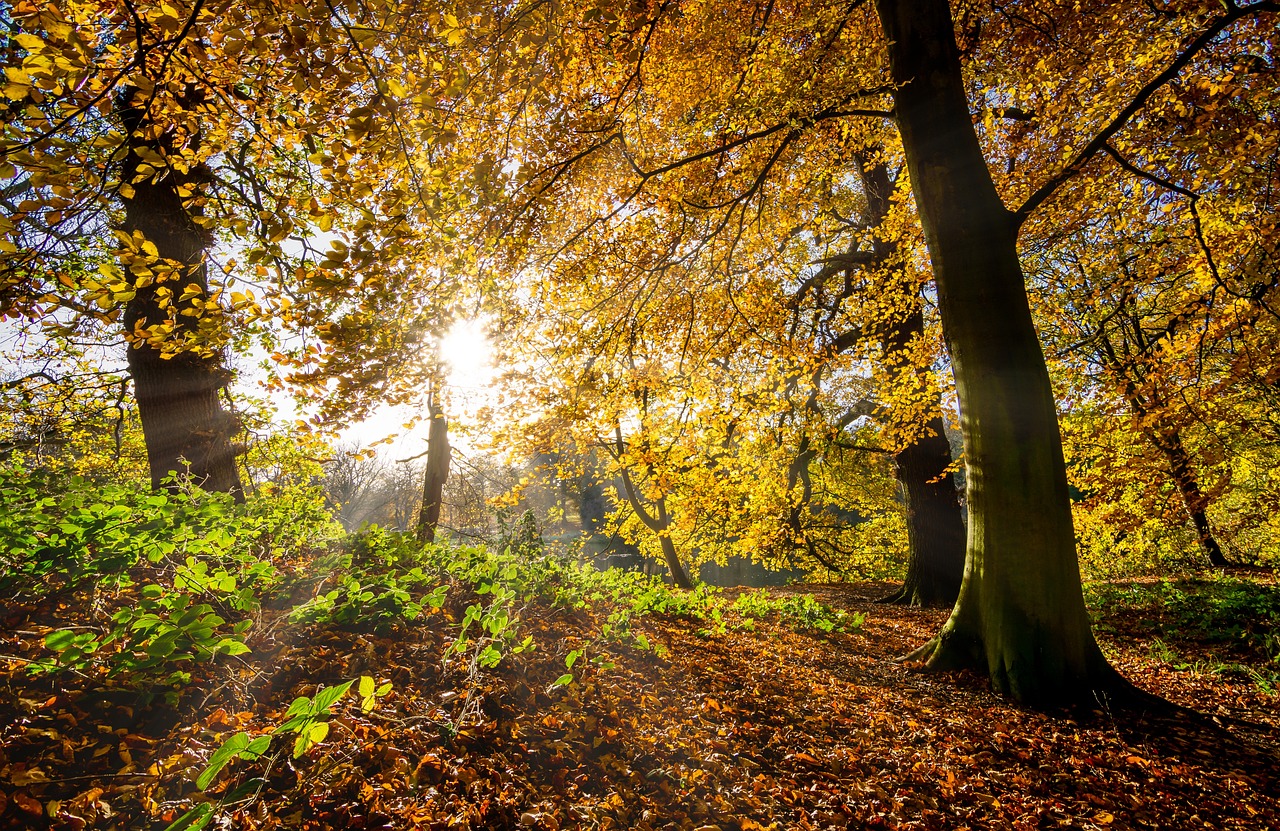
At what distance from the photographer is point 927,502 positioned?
8.51 m

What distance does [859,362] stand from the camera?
364 inches

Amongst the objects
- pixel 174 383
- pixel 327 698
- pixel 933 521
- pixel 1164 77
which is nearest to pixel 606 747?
pixel 327 698

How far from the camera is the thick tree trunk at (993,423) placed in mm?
3764

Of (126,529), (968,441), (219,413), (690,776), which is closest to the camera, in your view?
(690,776)

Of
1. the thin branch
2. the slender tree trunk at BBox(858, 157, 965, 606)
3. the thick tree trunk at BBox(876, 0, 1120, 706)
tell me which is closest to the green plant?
the thick tree trunk at BBox(876, 0, 1120, 706)

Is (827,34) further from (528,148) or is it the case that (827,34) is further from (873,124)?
(528,148)

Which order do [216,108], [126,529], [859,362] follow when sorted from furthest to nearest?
1. [859,362]
2. [216,108]
3. [126,529]

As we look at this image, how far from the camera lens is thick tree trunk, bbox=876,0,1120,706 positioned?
3764 mm

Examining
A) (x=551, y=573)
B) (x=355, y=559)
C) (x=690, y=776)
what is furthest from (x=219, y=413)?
(x=690, y=776)

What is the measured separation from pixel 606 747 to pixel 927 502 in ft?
25.4

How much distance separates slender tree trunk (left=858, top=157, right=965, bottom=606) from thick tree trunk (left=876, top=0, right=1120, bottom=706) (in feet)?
13.2

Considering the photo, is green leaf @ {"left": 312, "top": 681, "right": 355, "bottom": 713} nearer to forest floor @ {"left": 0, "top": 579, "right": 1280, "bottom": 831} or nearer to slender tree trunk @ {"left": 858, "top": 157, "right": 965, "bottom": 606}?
forest floor @ {"left": 0, "top": 579, "right": 1280, "bottom": 831}

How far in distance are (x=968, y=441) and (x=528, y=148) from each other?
504 centimetres

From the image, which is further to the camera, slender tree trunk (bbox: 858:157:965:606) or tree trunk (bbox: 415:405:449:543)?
tree trunk (bbox: 415:405:449:543)
